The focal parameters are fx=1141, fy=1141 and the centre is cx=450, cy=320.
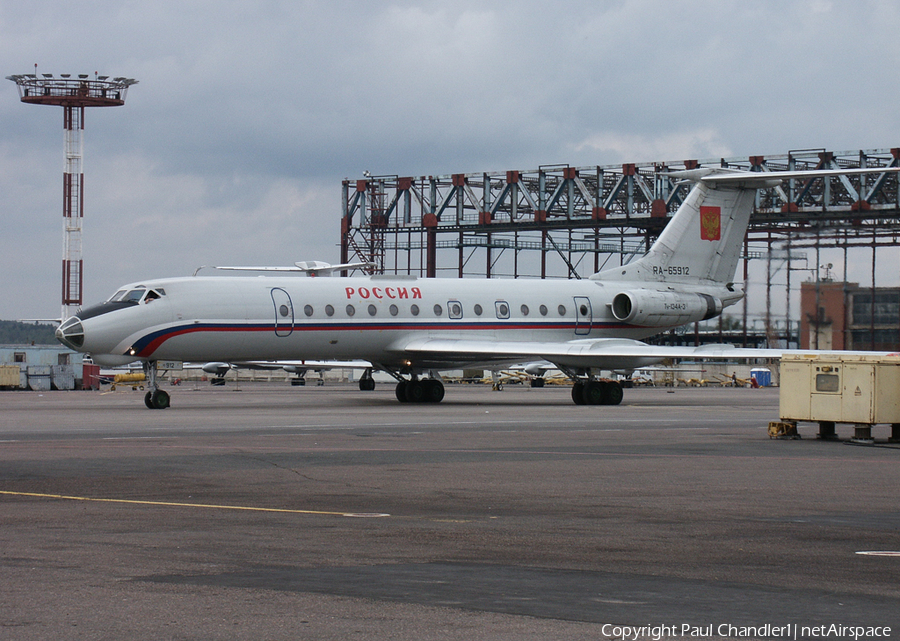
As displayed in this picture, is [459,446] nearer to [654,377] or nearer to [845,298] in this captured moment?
[845,298]

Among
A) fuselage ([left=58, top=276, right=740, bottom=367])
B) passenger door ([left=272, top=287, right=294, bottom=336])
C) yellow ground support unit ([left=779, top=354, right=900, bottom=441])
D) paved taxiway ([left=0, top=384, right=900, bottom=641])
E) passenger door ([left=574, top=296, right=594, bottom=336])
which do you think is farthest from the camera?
passenger door ([left=574, top=296, right=594, bottom=336])

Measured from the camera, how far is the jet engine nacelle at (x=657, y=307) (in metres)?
37.5

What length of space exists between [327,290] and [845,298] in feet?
145

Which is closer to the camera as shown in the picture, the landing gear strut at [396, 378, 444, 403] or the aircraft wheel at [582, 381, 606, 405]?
the aircraft wheel at [582, 381, 606, 405]

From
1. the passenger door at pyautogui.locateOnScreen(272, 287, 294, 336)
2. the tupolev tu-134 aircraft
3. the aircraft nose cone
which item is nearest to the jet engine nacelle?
the tupolev tu-134 aircraft

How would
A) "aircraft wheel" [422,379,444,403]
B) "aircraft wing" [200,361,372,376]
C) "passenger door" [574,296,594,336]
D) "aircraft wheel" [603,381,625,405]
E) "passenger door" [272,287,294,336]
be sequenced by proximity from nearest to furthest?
"passenger door" [272,287,294,336] → "aircraft wheel" [603,381,625,405] → "aircraft wheel" [422,379,444,403] → "passenger door" [574,296,594,336] → "aircraft wing" [200,361,372,376]

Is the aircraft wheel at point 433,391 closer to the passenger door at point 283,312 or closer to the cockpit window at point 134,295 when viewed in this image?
the passenger door at point 283,312

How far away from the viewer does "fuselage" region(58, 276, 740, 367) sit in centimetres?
3006

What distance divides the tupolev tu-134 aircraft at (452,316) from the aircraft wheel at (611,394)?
3cm

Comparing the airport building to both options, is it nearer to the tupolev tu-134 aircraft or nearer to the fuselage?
the tupolev tu-134 aircraft

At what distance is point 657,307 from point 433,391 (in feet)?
27.1

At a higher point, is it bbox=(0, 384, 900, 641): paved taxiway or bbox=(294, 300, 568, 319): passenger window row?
bbox=(294, 300, 568, 319): passenger window row

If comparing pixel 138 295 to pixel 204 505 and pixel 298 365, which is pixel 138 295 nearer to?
pixel 298 365

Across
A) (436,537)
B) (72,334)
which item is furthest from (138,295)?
(436,537)
